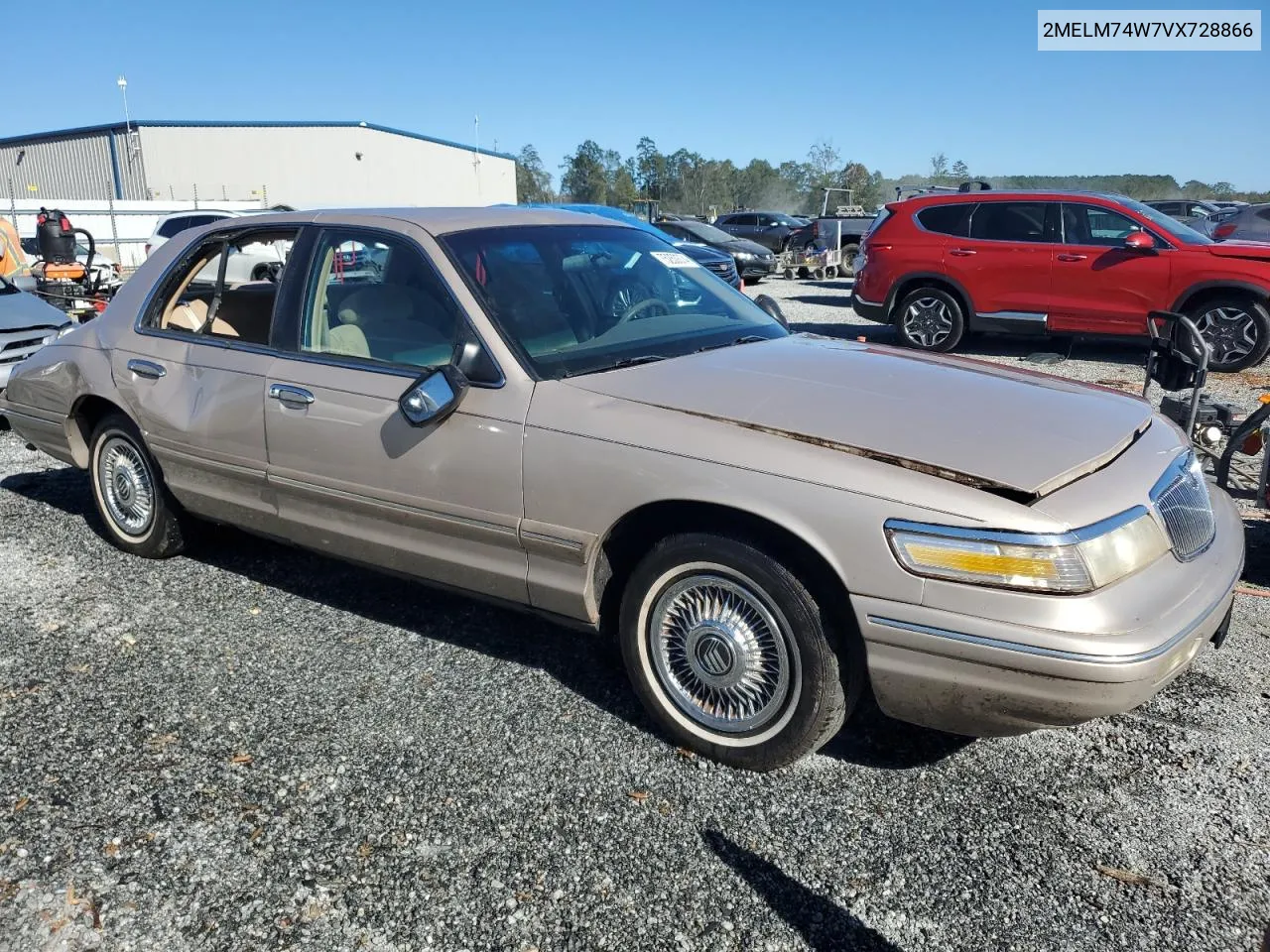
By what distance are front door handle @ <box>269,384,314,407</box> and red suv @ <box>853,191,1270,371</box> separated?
8.77m

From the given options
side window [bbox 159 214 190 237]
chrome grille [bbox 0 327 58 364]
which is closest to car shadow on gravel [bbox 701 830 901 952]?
chrome grille [bbox 0 327 58 364]

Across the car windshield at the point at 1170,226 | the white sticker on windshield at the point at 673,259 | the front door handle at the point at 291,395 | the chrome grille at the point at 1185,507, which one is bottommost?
the chrome grille at the point at 1185,507

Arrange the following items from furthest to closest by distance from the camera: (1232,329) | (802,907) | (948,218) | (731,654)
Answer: (948,218), (1232,329), (731,654), (802,907)

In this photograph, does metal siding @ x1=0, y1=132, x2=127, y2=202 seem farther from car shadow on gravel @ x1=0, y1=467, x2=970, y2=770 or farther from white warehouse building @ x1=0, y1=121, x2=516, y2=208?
car shadow on gravel @ x1=0, y1=467, x2=970, y2=770

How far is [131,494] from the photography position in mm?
4789

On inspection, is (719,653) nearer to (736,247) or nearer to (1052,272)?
(1052,272)

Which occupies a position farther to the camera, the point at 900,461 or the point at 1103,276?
the point at 1103,276

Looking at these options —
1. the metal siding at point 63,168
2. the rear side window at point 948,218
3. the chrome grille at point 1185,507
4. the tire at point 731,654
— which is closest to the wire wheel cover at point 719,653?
the tire at point 731,654

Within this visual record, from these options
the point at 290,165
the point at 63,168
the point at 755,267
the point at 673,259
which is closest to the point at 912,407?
the point at 673,259

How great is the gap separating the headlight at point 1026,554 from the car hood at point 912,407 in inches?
5.6

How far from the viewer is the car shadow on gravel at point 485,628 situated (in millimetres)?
3170

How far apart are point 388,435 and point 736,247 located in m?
19.2

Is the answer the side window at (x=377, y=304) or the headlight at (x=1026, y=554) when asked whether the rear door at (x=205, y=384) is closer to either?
the side window at (x=377, y=304)

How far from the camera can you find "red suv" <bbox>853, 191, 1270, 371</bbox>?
980 cm
